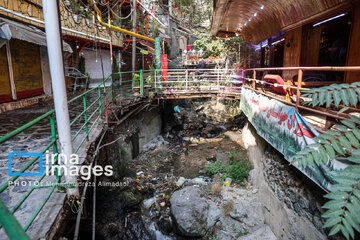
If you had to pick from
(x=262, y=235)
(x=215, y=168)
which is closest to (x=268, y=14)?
(x=215, y=168)

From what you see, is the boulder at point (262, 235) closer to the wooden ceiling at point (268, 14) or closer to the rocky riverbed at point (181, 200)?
the rocky riverbed at point (181, 200)

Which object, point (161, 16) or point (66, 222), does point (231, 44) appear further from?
point (66, 222)

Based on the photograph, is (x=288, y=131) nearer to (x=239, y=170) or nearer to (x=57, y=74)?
(x=57, y=74)

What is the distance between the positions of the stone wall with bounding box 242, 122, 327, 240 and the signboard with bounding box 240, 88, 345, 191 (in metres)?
0.75

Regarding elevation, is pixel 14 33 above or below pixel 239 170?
above

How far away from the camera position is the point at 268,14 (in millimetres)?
9688

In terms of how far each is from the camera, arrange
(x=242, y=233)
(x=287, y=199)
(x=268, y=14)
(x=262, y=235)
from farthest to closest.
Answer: (x=268, y=14) → (x=242, y=233) → (x=262, y=235) → (x=287, y=199)

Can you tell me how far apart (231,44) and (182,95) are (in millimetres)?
7534

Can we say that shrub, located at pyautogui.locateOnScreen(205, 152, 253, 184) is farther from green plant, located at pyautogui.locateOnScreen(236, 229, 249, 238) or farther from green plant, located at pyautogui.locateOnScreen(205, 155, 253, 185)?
green plant, located at pyautogui.locateOnScreen(236, 229, 249, 238)

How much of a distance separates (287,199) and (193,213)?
2.72 m

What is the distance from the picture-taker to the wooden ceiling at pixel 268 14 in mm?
6415

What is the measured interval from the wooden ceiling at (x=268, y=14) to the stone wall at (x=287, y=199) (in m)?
4.46

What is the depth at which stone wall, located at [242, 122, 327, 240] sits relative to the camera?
430 cm

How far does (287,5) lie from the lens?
25.9ft
